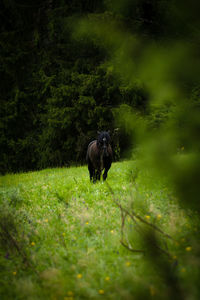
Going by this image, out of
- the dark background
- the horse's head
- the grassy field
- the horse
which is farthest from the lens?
the dark background

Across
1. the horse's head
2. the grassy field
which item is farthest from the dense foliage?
the grassy field

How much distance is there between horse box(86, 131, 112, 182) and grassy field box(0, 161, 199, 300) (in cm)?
318

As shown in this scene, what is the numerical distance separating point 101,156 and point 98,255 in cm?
500

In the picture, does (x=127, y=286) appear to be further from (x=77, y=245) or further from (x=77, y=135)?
(x=77, y=135)

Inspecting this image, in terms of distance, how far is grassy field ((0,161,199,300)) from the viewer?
201 centimetres

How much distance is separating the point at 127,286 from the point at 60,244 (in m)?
1.44

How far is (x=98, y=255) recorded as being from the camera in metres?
3.07

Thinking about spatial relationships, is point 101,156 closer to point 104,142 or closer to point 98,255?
point 104,142

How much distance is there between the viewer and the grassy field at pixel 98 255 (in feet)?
6.59

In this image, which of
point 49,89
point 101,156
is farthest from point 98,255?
point 49,89

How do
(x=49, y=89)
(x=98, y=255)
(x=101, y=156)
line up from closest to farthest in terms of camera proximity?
1. (x=98, y=255)
2. (x=101, y=156)
3. (x=49, y=89)

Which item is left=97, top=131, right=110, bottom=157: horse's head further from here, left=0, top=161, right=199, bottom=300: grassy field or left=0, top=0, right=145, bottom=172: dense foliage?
left=0, top=0, right=145, bottom=172: dense foliage

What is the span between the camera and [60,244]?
353cm

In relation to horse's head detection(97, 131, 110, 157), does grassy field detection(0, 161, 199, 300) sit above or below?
below
